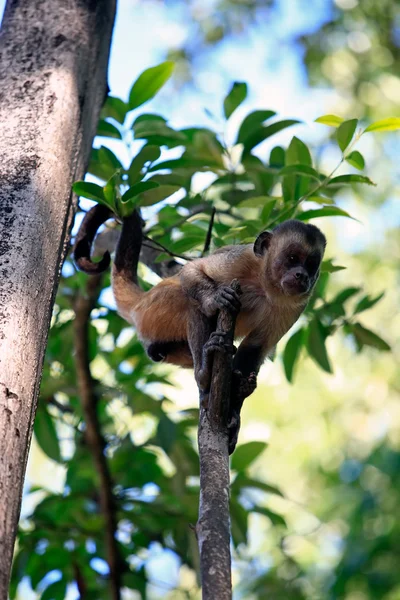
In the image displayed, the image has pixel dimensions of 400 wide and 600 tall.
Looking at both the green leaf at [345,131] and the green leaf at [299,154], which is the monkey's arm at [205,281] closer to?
the green leaf at [299,154]

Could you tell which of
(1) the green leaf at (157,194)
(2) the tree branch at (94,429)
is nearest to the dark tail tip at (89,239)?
(1) the green leaf at (157,194)

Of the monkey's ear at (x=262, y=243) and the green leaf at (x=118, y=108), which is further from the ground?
the green leaf at (x=118, y=108)

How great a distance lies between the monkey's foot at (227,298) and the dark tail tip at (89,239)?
879 millimetres

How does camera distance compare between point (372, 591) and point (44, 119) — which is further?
point (372, 591)

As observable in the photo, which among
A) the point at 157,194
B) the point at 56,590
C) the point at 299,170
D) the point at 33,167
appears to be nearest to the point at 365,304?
the point at 299,170

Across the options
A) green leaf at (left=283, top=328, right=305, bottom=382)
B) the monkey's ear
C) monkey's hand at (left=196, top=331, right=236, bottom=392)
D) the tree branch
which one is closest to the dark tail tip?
the tree branch

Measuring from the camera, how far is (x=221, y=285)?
413 centimetres

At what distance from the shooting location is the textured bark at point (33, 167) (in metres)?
2.19

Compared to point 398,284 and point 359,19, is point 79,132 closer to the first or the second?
point 398,284

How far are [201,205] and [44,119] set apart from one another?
1.71 m

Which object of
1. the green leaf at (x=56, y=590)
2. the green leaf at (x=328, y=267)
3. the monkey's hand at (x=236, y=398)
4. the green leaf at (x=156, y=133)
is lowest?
the green leaf at (x=56, y=590)

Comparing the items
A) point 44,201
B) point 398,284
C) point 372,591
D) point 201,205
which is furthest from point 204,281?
point 398,284

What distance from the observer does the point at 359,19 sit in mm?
15609

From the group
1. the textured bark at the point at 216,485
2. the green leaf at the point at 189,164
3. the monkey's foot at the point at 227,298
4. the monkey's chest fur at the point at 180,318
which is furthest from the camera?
the monkey's chest fur at the point at 180,318
